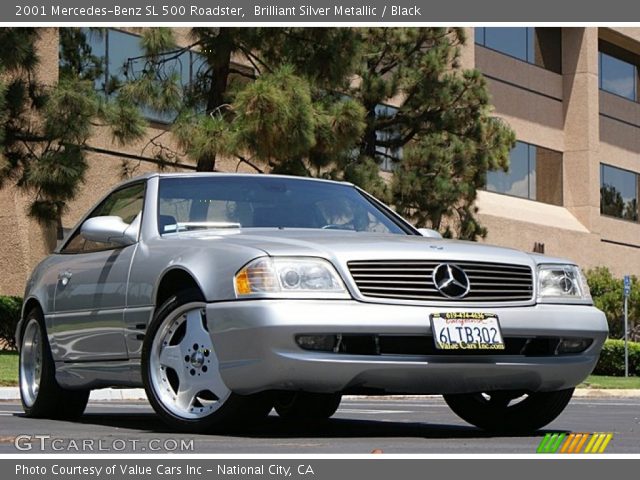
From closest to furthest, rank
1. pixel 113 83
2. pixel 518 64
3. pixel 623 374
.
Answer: pixel 113 83
pixel 623 374
pixel 518 64

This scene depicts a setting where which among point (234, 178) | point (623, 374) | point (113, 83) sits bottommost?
point (623, 374)

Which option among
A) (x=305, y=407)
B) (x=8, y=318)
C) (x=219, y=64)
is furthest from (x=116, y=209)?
(x=8, y=318)

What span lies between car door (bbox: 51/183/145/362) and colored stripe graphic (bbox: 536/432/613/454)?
2.54m

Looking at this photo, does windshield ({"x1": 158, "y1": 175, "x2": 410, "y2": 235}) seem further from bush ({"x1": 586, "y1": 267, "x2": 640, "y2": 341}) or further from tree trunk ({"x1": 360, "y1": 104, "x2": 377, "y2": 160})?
bush ({"x1": 586, "y1": 267, "x2": 640, "y2": 341})

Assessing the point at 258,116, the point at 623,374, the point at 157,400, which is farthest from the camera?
the point at 623,374

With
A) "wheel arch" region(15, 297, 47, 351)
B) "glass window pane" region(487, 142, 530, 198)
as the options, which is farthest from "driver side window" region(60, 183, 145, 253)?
"glass window pane" region(487, 142, 530, 198)

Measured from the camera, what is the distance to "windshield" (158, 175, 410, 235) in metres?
8.62

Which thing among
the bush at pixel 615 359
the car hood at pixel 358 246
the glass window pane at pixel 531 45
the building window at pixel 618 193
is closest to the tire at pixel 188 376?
the car hood at pixel 358 246

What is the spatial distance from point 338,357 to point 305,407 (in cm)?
206

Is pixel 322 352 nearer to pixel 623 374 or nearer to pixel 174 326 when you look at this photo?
pixel 174 326

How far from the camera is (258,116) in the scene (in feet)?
67.2
